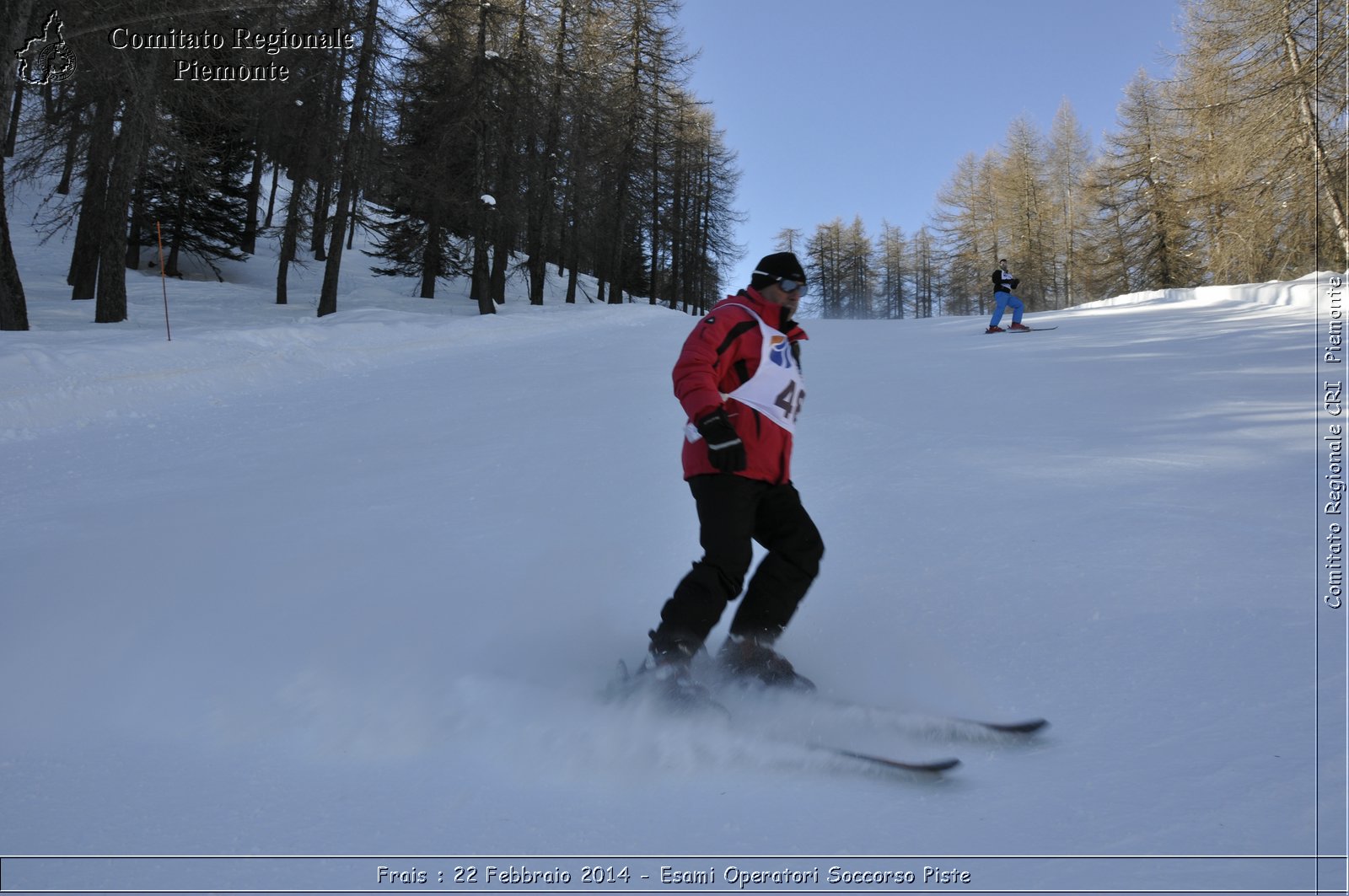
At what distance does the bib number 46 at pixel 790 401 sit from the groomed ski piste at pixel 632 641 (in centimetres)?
93

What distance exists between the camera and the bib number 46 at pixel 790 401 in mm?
2949

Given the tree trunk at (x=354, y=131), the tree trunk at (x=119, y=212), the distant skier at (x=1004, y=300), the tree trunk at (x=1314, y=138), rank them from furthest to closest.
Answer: the tree trunk at (x=354, y=131) < the tree trunk at (x=1314, y=138) < the distant skier at (x=1004, y=300) < the tree trunk at (x=119, y=212)

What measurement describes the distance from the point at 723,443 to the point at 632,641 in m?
1.02

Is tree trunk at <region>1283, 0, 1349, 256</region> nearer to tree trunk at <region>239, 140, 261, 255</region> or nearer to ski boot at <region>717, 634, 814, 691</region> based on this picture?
ski boot at <region>717, 634, 814, 691</region>

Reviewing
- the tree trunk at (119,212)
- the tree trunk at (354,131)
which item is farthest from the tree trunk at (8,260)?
the tree trunk at (354,131)

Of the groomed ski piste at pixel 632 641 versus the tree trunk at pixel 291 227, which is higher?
the tree trunk at pixel 291 227

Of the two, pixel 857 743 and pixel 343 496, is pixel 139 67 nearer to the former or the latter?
pixel 343 496

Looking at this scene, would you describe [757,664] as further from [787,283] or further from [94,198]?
[94,198]

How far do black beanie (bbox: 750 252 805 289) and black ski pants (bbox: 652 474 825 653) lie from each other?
30.2 inches

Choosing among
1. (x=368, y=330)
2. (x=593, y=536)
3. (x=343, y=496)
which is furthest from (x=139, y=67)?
(x=593, y=536)

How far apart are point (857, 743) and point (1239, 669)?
1.29 m

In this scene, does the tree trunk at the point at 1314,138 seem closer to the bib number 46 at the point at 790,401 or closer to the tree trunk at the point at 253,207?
the bib number 46 at the point at 790,401

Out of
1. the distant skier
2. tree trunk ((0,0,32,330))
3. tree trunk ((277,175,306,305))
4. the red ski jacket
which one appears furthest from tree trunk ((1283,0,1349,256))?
tree trunk ((277,175,306,305))

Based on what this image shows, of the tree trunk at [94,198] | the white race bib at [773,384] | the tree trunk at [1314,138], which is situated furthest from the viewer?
the tree trunk at [1314,138]
